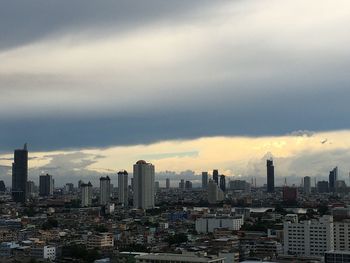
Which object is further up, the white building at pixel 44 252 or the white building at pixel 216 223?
the white building at pixel 216 223

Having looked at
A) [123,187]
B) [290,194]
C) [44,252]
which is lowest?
[44,252]

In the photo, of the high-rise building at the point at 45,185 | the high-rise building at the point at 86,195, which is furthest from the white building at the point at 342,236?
the high-rise building at the point at 45,185

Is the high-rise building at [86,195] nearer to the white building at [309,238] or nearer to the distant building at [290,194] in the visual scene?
the distant building at [290,194]

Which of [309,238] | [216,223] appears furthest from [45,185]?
[309,238]

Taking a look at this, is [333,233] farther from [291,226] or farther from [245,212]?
[245,212]

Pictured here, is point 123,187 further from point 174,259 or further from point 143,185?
point 174,259

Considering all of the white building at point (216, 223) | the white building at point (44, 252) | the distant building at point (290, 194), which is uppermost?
the distant building at point (290, 194)

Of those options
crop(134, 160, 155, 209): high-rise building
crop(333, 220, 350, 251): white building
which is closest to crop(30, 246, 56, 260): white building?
crop(333, 220, 350, 251): white building
